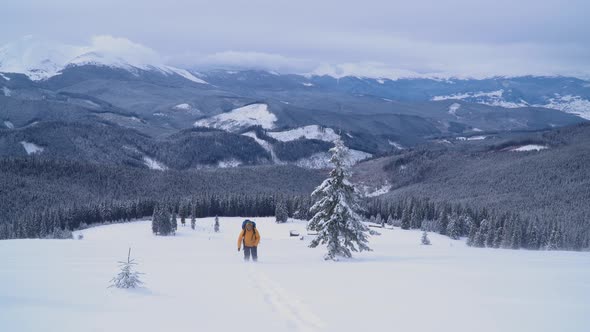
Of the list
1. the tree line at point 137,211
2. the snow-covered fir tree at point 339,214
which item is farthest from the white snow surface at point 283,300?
the tree line at point 137,211

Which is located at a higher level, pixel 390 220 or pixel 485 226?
pixel 485 226

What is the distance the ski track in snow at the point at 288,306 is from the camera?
10164 mm

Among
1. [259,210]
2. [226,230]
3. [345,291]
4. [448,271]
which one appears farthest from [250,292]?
[259,210]

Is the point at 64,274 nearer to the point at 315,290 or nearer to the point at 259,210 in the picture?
the point at 315,290

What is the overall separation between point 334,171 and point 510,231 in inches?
2222

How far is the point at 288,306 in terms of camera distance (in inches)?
468

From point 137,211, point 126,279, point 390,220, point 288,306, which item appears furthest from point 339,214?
point 137,211

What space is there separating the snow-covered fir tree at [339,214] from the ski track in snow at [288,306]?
44.2 feet

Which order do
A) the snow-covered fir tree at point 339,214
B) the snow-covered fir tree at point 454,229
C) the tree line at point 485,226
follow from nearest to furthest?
1. the snow-covered fir tree at point 339,214
2. the tree line at point 485,226
3. the snow-covered fir tree at point 454,229

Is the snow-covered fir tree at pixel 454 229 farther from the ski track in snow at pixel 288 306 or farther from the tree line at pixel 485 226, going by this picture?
the ski track in snow at pixel 288 306

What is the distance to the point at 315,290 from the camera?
14086 mm

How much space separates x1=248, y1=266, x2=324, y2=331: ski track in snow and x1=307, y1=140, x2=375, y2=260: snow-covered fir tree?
44.2 ft

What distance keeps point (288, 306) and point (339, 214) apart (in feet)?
59.5

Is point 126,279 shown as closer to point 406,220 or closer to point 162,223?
point 162,223
